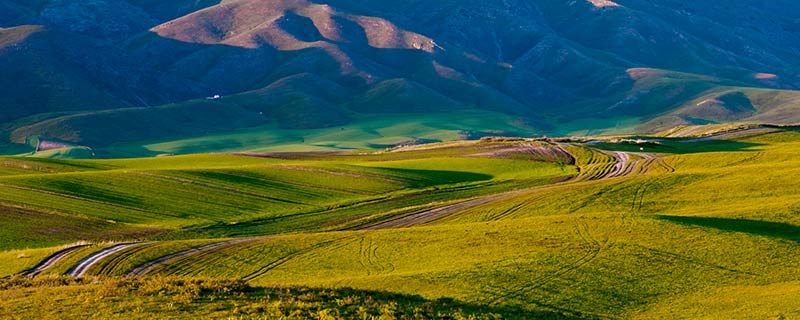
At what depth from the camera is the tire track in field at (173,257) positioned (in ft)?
172

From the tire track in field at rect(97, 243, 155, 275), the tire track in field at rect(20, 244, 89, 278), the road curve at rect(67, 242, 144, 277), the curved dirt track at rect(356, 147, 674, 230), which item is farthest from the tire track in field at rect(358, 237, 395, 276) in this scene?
the tire track in field at rect(20, 244, 89, 278)

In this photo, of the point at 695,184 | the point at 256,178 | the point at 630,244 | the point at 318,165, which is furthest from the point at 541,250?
the point at 318,165

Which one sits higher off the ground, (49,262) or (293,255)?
(49,262)

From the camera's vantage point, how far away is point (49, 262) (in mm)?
53750

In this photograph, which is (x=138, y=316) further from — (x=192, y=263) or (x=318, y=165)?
(x=318, y=165)

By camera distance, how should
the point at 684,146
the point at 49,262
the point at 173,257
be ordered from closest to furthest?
1. the point at 49,262
2. the point at 173,257
3. the point at 684,146

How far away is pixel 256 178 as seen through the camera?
321 feet

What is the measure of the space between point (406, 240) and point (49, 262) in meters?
26.8

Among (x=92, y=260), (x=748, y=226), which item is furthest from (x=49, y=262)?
A: (x=748, y=226)

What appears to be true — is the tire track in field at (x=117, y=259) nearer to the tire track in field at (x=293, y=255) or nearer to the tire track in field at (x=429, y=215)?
the tire track in field at (x=293, y=255)

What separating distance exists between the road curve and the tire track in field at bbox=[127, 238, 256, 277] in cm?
336

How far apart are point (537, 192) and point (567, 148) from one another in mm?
51131

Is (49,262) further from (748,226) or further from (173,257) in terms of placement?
(748,226)

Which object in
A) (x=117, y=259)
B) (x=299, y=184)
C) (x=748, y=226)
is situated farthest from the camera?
(x=299, y=184)
